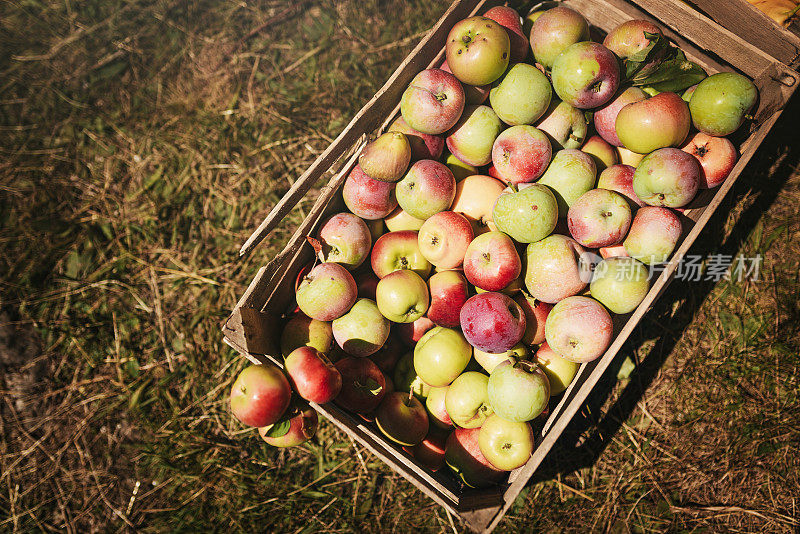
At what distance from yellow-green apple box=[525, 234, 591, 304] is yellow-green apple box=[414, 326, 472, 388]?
52 centimetres

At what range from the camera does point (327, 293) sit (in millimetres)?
2645

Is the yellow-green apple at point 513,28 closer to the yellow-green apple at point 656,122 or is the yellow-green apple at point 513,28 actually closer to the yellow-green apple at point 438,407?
the yellow-green apple at point 656,122

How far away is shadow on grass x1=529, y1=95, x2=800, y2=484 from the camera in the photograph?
11.4ft

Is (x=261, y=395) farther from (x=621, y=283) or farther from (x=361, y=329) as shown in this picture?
(x=621, y=283)

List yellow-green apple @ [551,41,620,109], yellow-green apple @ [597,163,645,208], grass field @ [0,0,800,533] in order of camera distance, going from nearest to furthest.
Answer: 1. yellow-green apple @ [551,41,620,109]
2. yellow-green apple @ [597,163,645,208]
3. grass field @ [0,0,800,533]

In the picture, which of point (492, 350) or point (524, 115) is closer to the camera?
point (492, 350)

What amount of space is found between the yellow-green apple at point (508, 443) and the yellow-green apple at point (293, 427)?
1.10 m

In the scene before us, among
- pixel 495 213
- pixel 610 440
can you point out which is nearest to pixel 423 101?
pixel 495 213

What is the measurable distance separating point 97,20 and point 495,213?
5.06 m

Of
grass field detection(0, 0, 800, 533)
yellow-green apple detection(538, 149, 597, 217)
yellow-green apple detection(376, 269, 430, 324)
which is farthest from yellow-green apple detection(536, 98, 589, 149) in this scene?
grass field detection(0, 0, 800, 533)

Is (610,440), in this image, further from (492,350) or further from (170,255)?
(170,255)

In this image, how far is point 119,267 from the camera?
13.9ft

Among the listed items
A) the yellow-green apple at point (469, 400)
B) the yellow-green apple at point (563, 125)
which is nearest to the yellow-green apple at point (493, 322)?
the yellow-green apple at point (469, 400)

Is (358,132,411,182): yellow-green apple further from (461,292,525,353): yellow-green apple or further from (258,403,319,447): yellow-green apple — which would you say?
(258,403,319,447): yellow-green apple
